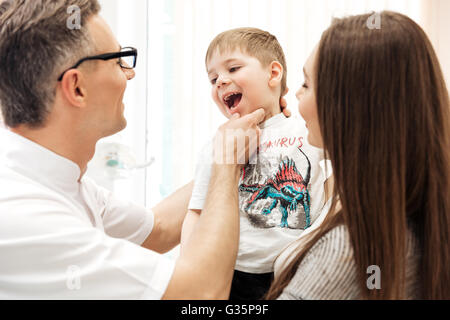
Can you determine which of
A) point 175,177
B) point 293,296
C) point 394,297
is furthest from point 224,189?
point 175,177

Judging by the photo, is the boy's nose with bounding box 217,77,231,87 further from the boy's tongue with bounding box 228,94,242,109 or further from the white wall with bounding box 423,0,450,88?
the white wall with bounding box 423,0,450,88

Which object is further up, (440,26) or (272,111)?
(440,26)

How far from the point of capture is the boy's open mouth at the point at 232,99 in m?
1.44

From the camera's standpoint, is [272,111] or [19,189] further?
[272,111]

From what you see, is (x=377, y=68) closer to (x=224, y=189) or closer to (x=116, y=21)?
(x=224, y=189)

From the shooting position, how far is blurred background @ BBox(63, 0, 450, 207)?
2.19 m

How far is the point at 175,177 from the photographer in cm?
226

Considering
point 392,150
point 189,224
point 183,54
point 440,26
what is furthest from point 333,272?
point 440,26

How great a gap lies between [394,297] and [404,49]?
45cm

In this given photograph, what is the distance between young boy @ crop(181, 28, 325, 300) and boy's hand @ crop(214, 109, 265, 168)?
0.09m

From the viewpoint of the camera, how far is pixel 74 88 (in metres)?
1.06

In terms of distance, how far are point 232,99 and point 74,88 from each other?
0.57 m

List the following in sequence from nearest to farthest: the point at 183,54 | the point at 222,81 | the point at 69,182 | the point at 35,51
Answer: the point at 35,51 → the point at 69,182 → the point at 222,81 → the point at 183,54

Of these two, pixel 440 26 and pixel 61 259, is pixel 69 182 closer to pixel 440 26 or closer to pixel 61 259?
pixel 61 259
